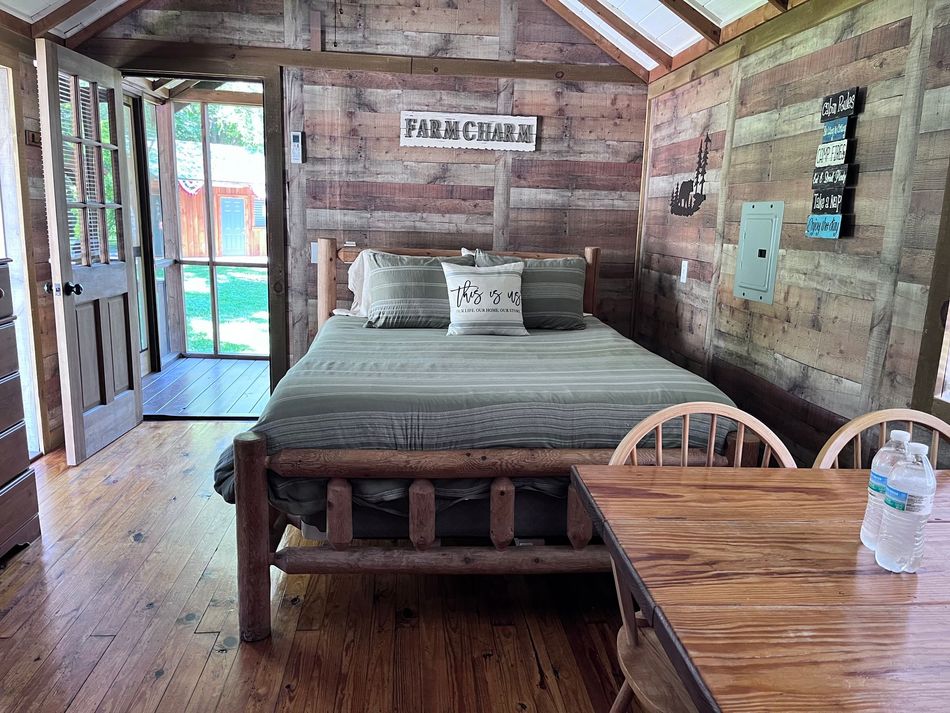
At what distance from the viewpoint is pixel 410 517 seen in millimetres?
2088

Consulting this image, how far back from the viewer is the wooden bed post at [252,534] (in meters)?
1.98

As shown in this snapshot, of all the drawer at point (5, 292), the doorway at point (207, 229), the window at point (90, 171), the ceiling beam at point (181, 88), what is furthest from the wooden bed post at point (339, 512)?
the ceiling beam at point (181, 88)

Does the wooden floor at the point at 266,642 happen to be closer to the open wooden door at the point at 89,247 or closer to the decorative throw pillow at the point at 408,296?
the open wooden door at the point at 89,247

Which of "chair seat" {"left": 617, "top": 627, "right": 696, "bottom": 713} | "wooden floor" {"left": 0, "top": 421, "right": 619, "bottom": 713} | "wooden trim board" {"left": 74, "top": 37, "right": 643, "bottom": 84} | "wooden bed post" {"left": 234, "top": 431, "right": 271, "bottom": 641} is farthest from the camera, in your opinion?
"wooden trim board" {"left": 74, "top": 37, "right": 643, "bottom": 84}

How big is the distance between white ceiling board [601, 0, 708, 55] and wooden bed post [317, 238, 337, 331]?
198cm

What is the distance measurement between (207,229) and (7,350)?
366cm

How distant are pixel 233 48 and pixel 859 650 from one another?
4041 millimetres

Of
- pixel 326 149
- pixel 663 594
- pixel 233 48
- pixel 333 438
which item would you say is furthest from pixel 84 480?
pixel 663 594

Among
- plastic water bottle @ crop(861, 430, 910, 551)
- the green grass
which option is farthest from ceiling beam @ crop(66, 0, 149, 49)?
plastic water bottle @ crop(861, 430, 910, 551)

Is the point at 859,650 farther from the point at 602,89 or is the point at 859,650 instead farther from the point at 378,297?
the point at 602,89

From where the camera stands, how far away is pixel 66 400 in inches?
127

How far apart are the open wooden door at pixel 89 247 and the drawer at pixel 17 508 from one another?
780mm

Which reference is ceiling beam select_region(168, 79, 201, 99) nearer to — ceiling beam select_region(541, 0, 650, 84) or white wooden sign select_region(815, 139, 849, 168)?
ceiling beam select_region(541, 0, 650, 84)

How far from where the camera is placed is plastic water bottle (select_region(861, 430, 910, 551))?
112cm
